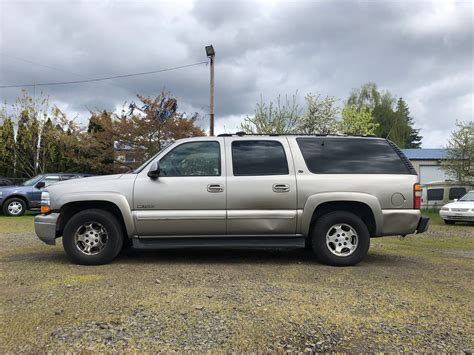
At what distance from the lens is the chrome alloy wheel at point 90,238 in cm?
604

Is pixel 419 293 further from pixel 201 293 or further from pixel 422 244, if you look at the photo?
pixel 422 244

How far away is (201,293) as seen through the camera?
4.57 m

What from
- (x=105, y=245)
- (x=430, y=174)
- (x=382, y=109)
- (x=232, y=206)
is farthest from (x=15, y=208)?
(x=382, y=109)

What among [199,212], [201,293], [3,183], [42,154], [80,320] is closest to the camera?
[80,320]

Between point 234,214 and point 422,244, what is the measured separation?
522 cm

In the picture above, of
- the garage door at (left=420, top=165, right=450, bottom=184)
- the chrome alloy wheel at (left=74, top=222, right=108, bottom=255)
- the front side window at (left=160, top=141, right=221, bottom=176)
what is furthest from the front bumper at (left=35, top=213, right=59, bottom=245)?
the garage door at (left=420, top=165, right=450, bottom=184)

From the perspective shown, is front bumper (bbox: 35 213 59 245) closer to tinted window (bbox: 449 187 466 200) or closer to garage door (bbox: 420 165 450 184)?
tinted window (bbox: 449 187 466 200)

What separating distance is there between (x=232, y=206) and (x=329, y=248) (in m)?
1.47

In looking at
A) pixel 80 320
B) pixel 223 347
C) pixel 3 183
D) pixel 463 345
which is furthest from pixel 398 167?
pixel 3 183

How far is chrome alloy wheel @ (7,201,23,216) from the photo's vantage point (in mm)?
15359

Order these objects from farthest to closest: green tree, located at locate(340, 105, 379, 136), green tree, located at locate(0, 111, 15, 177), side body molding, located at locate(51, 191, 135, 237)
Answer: green tree, located at locate(340, 105, 379, 136) → green tree, located at locate(0, 111, 15, 177) → side body molding, located at locate(51, 191, 135, 237)

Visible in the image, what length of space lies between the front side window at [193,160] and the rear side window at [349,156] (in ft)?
4.15

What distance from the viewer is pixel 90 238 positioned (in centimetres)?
606

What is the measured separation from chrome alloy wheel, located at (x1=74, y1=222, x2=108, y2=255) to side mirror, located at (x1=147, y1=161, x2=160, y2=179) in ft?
3.22
